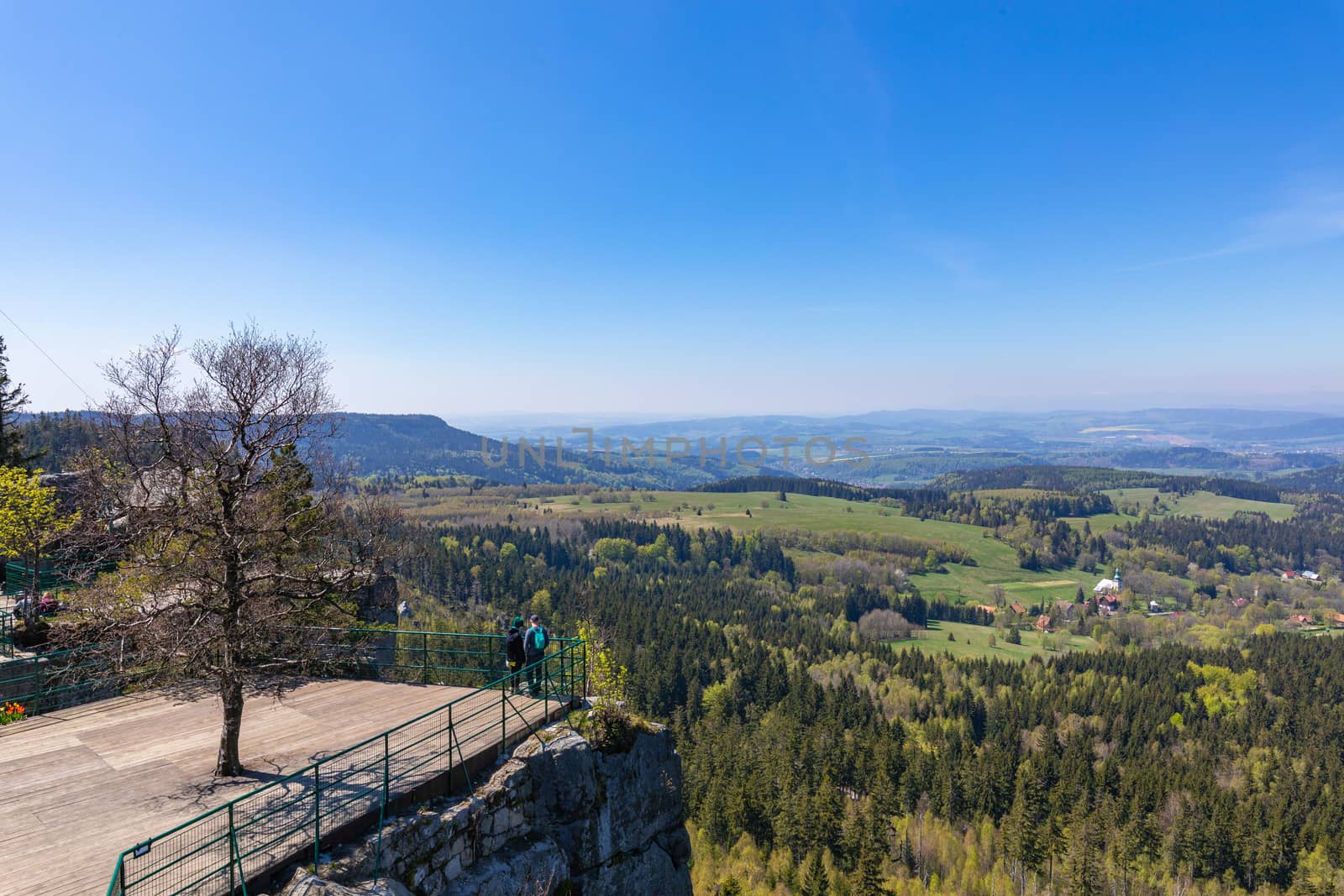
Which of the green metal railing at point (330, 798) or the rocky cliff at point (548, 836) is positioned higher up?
the green metal railing at point (330, 798)

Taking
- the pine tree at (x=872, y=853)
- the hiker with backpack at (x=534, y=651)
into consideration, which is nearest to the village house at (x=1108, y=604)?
the pine tree at (x=872, y=853)

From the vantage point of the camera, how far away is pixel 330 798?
13.1 m

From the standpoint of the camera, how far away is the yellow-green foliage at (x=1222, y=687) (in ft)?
356

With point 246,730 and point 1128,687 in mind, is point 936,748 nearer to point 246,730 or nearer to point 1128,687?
point 1128,687

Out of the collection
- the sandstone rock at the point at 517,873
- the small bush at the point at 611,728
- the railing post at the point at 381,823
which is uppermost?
the railing post at the point at 381,823

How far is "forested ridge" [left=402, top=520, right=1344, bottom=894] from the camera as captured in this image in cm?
6781

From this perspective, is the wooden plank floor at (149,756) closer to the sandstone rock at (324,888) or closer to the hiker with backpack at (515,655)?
the hiker with backpack at (515,655)

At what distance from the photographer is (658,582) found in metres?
161

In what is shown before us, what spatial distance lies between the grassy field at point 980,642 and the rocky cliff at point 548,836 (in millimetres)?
131885

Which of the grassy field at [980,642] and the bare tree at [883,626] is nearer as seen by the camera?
the grassy field at [980,642]

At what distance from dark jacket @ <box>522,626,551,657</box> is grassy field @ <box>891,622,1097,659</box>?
134673mm

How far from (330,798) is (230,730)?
273 centimetres

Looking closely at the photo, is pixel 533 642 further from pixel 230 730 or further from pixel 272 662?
pixel 230 730

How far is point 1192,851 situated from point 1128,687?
42640 mm
